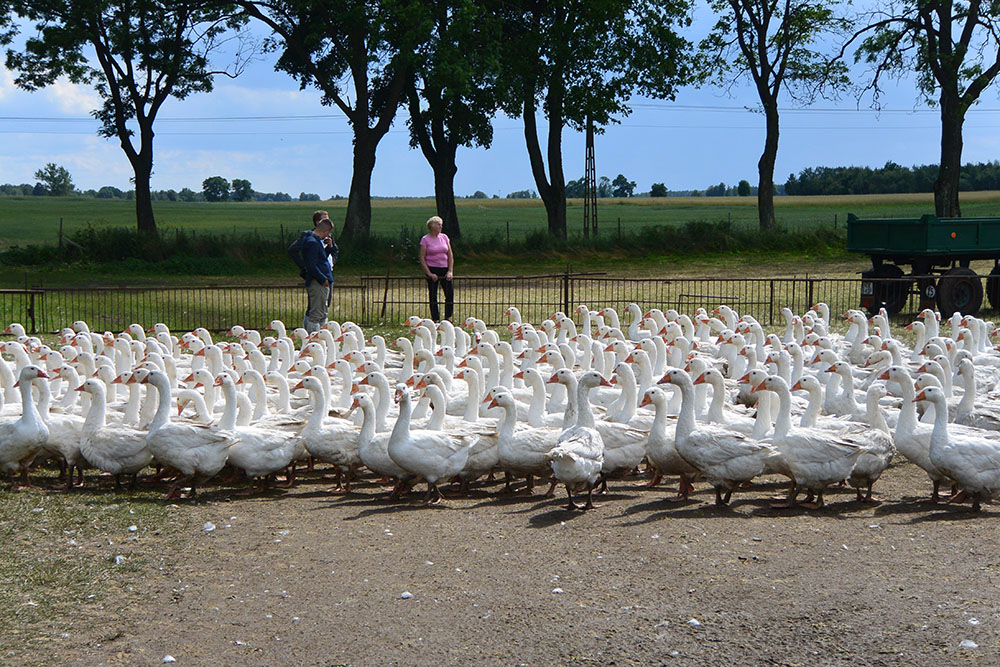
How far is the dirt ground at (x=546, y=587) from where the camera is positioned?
5.59 metres

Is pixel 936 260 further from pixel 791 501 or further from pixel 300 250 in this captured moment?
pixel 791 501

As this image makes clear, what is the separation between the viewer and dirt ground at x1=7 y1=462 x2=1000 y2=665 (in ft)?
18.3

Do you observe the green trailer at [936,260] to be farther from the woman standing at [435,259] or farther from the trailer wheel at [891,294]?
the woman standing at [435,259]

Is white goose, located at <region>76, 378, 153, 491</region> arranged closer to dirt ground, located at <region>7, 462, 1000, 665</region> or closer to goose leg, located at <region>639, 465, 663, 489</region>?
dirt ground, located at <region>7, 462, 1000, 665</region>

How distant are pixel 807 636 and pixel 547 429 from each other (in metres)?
3.76

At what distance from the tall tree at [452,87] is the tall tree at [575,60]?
4.48 feet

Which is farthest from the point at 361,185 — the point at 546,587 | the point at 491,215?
the point at 491,215

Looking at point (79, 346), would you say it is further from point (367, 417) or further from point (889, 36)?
point (889, 36)

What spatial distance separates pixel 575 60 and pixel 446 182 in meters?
7.10

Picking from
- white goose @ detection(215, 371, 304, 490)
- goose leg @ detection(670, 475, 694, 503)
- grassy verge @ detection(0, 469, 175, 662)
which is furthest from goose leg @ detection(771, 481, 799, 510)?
grassy verge @ detection(0, 469, 175, 662)

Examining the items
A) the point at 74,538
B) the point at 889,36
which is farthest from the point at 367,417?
the point at 889,36

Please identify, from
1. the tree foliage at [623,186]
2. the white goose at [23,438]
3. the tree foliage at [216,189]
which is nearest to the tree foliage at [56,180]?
the tree foliage at [216,189]

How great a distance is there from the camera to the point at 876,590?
20.7ft

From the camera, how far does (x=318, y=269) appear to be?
14641 millimetres
